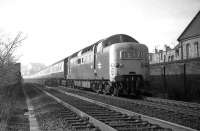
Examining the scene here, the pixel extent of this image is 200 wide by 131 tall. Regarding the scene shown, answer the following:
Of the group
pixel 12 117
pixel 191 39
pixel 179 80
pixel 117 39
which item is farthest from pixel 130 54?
pixel 191 39

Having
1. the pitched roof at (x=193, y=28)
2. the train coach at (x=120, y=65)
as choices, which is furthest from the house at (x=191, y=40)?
the train coach at (x=120, y=65)

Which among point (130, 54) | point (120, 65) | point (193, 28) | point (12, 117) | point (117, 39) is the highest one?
point (193, 28)

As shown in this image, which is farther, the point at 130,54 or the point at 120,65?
the point at 130,54

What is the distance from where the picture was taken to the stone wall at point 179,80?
17312mm

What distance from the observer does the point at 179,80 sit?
61.8ft

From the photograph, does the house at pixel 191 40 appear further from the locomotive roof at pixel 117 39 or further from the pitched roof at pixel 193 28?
the locomotive roof at pixel 117 39

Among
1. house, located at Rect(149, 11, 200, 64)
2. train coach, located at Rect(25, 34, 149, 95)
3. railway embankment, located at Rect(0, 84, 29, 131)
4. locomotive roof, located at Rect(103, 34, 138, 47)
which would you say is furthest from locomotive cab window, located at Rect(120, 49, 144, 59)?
house, located at Rect(149, 11, 200, 64)

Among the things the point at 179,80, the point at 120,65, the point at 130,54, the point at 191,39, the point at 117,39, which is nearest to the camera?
the point at 120,65

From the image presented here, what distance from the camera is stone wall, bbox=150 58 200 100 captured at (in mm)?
17312

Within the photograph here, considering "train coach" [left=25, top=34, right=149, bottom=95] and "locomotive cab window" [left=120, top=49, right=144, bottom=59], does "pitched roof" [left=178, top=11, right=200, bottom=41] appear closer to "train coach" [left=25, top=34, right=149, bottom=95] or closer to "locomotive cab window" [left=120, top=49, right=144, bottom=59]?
"train coach" [left=25, top=34, right=149, bottom=95]

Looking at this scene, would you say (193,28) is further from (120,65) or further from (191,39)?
(120,65)

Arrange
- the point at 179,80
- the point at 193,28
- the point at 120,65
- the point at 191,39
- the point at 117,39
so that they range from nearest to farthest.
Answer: the point at 120,65 < the point at 117,39 < the point at 179,80 < the point at 193,28 < the point at 191,39

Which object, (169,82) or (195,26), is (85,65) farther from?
(195,26)

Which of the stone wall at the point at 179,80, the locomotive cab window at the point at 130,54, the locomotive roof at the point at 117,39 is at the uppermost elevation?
the locomotive roof at the point at 117,39
